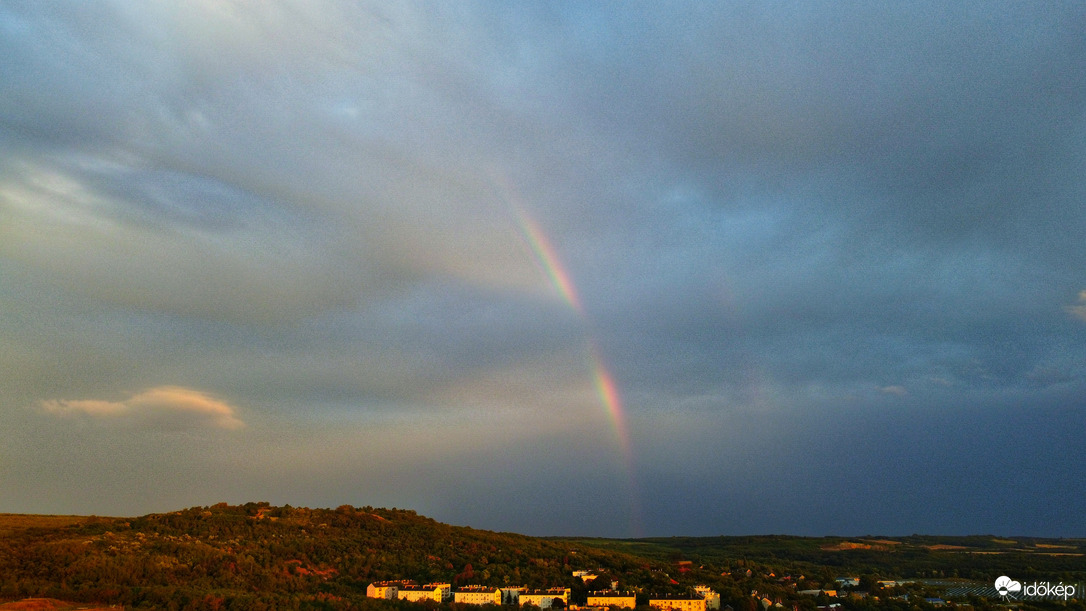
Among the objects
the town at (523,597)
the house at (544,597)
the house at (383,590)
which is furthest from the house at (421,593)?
the house at (544,597)

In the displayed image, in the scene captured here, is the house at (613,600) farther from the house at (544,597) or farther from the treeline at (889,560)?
the treeline at (889,560)

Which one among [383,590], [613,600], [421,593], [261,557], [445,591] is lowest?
[613,600]

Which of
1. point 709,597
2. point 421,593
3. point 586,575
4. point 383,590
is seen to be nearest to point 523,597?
point 421,593

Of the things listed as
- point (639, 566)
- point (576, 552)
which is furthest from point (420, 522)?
point (639, 566)

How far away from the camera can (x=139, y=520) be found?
228ft

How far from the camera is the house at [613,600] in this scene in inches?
2286

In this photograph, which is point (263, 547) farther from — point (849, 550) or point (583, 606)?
point (849, 550)

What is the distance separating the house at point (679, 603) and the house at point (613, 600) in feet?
5.79

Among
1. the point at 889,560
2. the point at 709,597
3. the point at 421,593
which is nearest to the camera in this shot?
the point at 421,593

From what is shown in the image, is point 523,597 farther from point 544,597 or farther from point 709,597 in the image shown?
point 709,597

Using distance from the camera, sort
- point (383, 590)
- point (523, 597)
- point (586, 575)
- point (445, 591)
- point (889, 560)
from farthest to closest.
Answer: point (889, 560) < point (586, 575) < point (445, 591) < point (523, 597) < point (383, 590)

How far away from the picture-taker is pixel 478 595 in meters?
57.2

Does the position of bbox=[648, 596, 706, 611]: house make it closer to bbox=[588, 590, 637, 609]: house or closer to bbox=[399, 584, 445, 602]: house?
bbox=[588, 590, 637, 609]: house

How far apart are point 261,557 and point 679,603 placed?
36341 mm
